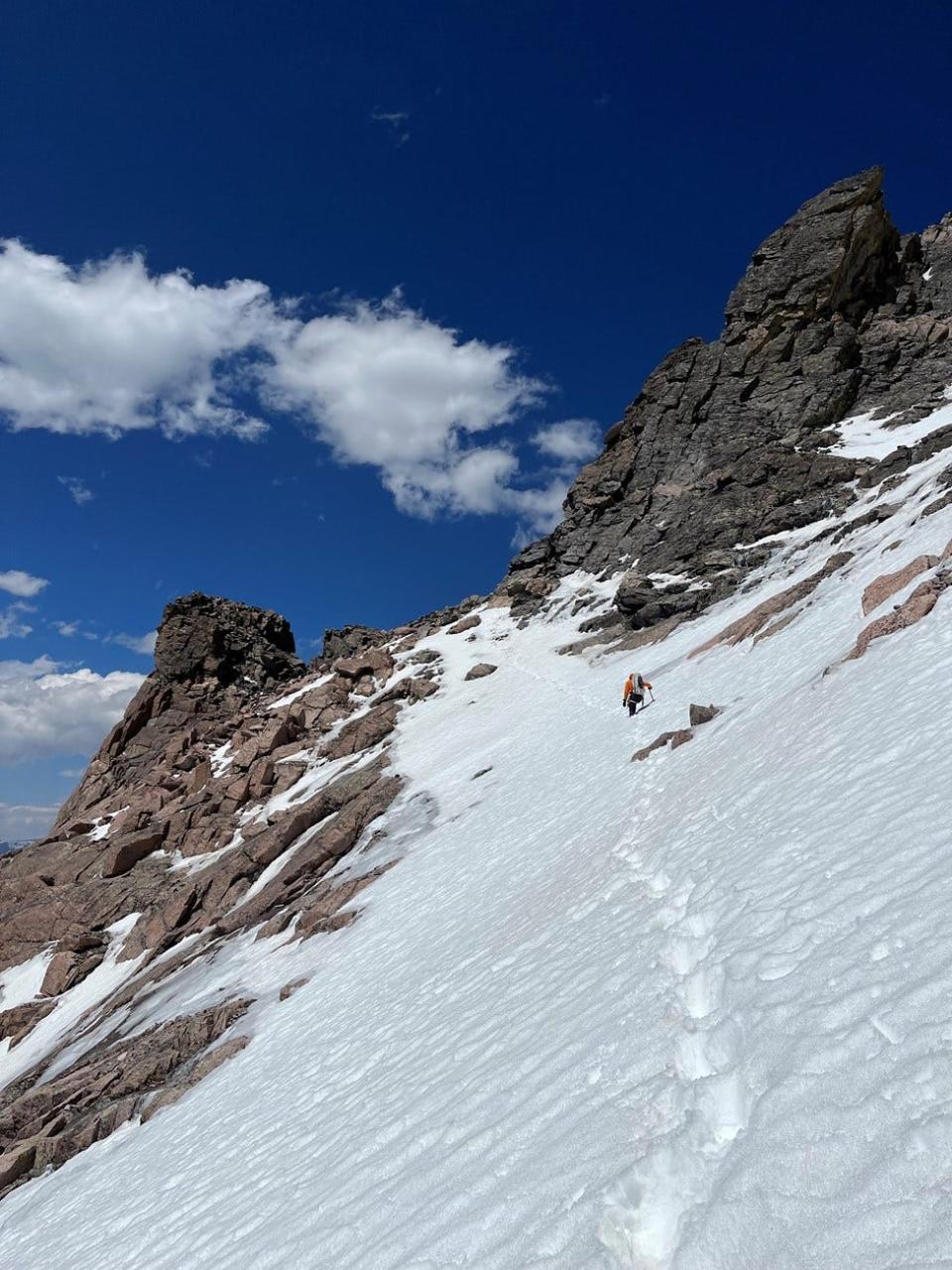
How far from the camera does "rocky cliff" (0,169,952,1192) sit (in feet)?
62.9

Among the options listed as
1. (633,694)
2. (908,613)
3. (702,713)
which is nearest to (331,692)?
(633,694)

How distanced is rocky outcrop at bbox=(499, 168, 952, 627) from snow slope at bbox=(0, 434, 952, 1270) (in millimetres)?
34447

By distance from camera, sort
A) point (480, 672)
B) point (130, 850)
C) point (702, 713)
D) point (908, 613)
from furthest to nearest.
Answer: point (480, 672)
point (130, 850)
point (702, 713)
point (908, 613)

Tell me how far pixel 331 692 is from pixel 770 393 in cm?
4248

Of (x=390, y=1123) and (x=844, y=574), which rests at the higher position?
(x=844, y=574)

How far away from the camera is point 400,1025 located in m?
9.59

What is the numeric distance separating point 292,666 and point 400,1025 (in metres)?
62.3

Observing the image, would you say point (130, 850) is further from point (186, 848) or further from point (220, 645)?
point (220, 645)

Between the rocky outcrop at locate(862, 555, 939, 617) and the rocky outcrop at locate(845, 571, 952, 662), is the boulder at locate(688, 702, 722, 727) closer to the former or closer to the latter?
the rocky outcrop at locate(845, 571, 952, 662)

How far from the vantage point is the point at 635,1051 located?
5.24 metres

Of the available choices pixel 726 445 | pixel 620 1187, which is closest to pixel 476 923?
pixel 620 1187

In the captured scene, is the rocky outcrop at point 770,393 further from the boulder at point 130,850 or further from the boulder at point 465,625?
the boulder at point 130,850

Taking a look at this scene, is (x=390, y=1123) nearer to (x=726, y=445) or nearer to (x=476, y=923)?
(x=476, y=923)

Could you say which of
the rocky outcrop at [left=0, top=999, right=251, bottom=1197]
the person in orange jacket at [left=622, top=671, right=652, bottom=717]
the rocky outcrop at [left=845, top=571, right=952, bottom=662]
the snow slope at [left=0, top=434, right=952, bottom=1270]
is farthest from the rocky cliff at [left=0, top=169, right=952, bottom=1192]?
the person in orange jacket at [left=622, top=671, right=652, bottom=717]
